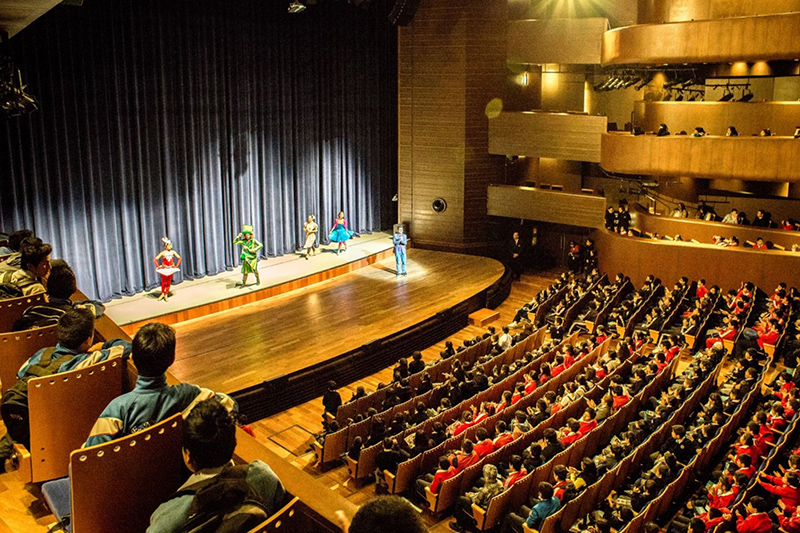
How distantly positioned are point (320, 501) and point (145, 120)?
11.0 metres

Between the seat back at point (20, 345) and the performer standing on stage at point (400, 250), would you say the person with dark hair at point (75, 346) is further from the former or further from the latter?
the performer standing on stage at point (400, 250)

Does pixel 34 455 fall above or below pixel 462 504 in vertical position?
above

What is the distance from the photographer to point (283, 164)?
14.5m

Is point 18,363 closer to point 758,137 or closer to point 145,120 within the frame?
point 145,120

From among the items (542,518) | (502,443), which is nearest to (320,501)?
(542,518)

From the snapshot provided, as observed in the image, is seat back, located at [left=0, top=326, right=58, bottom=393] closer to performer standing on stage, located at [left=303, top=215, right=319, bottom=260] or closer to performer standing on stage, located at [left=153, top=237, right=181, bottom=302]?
performer standing on stage, located at [left=153, top=237, right=181, bottom=302]

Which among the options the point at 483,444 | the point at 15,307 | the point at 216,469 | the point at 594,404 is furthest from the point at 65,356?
the point at 594,404

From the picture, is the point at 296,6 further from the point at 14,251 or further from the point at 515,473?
the point at 515,473

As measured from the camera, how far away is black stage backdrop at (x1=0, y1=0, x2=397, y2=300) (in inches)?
420

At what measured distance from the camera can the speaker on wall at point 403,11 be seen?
44.7ft

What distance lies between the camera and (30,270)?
13.2 feet

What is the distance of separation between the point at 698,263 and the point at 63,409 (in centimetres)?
1180

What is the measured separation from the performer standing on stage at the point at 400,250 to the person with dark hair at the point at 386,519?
39.2 ft

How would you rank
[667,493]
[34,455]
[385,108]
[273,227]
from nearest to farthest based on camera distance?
[34,455]
[667,493]
[273,227]
[385,108]
